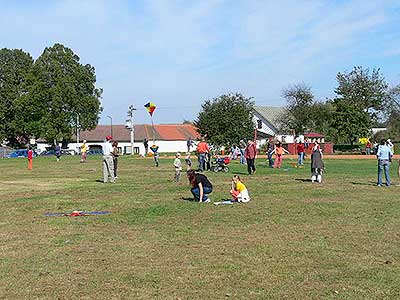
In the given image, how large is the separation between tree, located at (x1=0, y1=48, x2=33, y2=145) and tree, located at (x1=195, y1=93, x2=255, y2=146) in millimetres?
28124

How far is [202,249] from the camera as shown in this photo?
8484mm

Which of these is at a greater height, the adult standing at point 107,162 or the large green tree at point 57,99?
the large green tree at point 57,99

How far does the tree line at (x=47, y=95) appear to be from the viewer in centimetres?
7144

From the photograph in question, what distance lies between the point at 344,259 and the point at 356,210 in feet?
17.1

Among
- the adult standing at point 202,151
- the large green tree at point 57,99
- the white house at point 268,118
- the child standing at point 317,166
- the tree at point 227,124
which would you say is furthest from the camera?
the white house at point 268,118

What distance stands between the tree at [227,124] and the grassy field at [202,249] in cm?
3878

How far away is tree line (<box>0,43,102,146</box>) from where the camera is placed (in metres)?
71.4

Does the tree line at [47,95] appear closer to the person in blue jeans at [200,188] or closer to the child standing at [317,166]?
the child standing at [317,166]

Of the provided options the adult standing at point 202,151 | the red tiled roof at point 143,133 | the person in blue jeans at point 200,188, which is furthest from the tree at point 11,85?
the person in blue jeans at point 200,188

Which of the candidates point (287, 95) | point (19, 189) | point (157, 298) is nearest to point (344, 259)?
point (157, 298)

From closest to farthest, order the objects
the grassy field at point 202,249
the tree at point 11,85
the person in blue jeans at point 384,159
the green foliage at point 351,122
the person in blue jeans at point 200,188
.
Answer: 1. the grassy field at point 202,249
2. the person in blue jeans at point 200,188
3. the person in blue jeans at point 384,159
4. the green foliage at point 351,122
5. the tree at point 11,85

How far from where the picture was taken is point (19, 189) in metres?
19.5

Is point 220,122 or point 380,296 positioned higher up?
point 220,122

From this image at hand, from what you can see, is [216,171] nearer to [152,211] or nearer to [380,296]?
Answer: [152,211]
